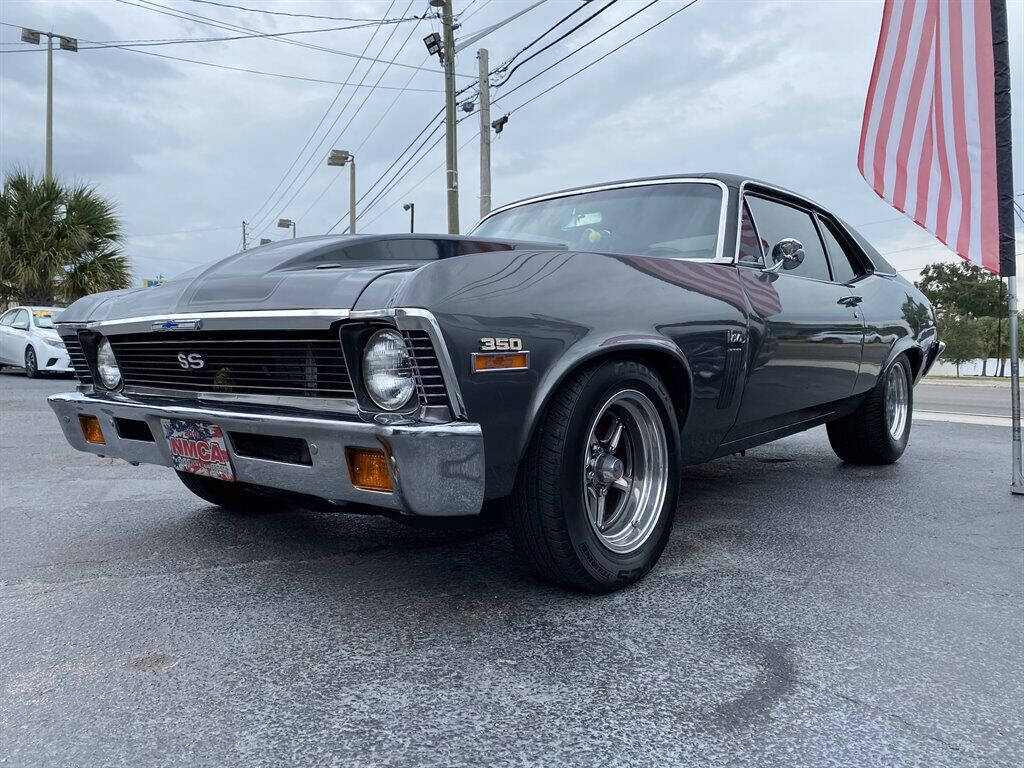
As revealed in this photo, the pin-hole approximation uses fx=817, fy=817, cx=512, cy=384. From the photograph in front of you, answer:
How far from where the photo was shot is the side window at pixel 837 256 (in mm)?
4309

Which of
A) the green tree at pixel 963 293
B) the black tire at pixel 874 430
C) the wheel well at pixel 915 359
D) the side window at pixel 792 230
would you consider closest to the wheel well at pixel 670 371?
the side window at pixel 792 230

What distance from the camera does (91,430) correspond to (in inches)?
117

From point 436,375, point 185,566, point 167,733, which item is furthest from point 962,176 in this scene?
point 167,733

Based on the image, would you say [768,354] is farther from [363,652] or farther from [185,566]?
[185,566]

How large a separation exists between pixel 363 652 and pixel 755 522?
2052 mm

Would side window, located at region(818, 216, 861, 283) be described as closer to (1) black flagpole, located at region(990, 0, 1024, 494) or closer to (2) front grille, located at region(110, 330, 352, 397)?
(1) black flagpole, located at region(990, 0, 1024, 494)

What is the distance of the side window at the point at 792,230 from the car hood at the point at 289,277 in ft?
3.57

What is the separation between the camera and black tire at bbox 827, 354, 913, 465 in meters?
4.77

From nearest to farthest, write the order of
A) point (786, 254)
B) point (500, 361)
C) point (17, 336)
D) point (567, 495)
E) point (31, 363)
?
point (500, 361)
point (567, 495)
point (786, 254)
point (31, 363)
point (17, 336)

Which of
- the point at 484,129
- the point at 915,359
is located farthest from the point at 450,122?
the point at 915,359

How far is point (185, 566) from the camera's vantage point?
9.44 ft

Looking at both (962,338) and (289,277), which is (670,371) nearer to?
(289,277)

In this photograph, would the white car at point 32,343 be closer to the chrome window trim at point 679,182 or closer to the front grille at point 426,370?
the chrome window trim at point 679,182

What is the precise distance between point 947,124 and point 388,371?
12.4 feet
